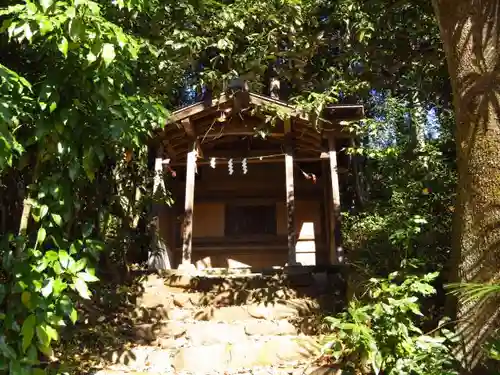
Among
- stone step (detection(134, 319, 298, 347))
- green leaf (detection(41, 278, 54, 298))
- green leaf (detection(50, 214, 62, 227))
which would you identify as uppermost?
green leaf (detection(50, 214, 62, 227))

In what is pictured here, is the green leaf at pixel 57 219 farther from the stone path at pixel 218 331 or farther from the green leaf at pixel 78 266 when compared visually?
the stone path at pixel 218 331

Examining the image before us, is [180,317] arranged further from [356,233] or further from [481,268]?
[481,268]

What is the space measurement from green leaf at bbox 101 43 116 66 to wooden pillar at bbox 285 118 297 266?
16.4ft

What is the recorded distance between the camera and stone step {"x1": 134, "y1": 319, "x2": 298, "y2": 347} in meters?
5.22

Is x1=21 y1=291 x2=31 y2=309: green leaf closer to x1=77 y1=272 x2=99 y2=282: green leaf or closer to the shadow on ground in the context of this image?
x1=77 y1=272 x2=99 y2=282: green leaf

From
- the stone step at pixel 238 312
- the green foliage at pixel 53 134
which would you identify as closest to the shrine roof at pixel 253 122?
the stone step at pixel 238 312

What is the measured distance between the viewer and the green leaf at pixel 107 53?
2.76m

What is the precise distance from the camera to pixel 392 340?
3.60m

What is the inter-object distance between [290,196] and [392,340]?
4.41 metres

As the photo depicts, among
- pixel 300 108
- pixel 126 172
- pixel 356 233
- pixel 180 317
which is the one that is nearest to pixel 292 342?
pixel 180 317

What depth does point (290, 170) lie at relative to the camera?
8.03 m

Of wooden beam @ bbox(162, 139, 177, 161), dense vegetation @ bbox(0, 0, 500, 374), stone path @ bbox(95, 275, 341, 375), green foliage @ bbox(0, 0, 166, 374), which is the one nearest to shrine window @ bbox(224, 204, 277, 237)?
wooden beam @ bbox(162, 139, 177, 161)

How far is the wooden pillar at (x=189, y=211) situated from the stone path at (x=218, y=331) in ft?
2.97

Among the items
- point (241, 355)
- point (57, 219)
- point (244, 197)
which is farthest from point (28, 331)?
point (244, 197)
